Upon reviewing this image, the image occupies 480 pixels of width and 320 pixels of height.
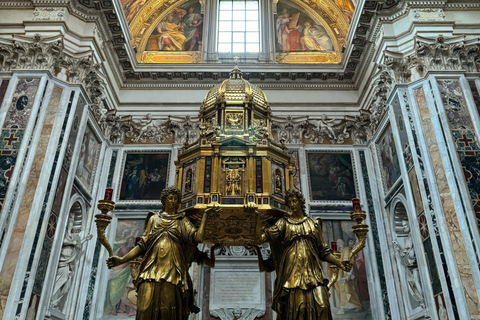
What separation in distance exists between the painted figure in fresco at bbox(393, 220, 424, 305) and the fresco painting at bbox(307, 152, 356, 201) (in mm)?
1802

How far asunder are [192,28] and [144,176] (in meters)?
5.39

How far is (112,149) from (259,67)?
15.0 ft

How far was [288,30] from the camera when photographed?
1322 centimetres

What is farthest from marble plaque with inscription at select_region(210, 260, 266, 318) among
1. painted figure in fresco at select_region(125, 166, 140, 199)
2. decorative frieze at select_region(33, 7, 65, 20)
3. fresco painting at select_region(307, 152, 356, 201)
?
decorative frieze at select_region(33, 7, 65, 20)

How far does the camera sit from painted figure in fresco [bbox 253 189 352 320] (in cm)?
492

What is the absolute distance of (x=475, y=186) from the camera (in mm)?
7090

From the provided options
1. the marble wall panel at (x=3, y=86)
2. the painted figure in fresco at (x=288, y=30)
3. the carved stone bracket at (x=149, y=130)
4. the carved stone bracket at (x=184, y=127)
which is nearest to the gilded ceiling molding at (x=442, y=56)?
the painted figure in fresco at (x=288, y=30)

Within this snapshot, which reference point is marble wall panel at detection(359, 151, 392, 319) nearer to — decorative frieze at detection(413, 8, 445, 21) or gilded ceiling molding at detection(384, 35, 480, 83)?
gilded ceiling molding at detection(384, 35, 480, 83)

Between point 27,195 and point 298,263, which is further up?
point 27,195

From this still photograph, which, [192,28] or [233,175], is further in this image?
[192,28]

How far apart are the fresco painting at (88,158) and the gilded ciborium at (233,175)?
3675mm

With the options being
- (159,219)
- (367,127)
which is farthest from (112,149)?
(367,127)

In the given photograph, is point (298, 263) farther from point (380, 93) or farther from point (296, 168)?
point (380, 93)

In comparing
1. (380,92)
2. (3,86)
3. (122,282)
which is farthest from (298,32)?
(122,282)
